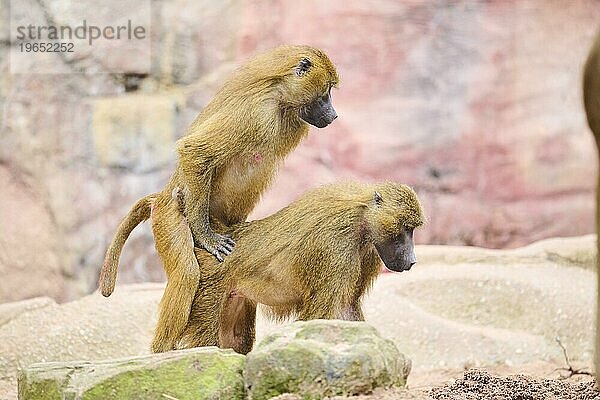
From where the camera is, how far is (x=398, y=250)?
409 centimetres

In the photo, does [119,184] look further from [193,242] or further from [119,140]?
[193,242]

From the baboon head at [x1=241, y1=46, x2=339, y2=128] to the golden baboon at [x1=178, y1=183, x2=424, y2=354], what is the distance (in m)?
0.34

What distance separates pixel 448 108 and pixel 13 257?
3409 millimetres

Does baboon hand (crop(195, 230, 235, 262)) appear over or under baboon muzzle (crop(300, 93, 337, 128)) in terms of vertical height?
under

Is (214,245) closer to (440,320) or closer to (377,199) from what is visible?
(377,199)

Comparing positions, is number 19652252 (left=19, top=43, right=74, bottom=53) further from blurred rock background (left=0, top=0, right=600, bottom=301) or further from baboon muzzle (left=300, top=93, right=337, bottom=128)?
baboon muzzle (left=300, top=93, right=337, bottom=128)

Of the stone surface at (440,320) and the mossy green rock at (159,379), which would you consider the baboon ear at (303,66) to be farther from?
the stone surface at (440,320)

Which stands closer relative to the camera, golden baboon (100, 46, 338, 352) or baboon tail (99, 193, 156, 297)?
golden baboon (100, 46, 338, 352)

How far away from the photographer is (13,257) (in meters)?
7.13

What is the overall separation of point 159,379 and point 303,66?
57.1 inches

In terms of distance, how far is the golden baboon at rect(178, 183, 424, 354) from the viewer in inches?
158

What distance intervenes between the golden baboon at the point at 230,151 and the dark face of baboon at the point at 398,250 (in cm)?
56

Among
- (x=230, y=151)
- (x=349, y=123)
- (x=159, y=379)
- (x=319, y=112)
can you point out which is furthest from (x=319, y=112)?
(x=349, y=123)

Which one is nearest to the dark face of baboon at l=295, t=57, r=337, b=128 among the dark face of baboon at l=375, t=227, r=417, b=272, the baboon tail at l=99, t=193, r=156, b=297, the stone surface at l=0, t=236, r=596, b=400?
the dark face of baboon at l=375, t=227, r=417, b=272
